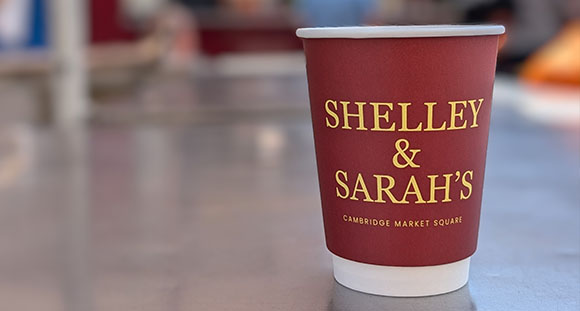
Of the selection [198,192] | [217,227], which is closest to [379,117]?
[217,227]

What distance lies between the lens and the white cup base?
414 millimetres

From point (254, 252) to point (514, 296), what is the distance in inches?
7.8

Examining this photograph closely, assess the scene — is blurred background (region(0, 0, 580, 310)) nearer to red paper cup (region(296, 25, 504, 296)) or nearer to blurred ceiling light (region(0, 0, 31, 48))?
red paper cup (region(296, 25, 504, 296))

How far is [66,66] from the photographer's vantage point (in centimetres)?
168

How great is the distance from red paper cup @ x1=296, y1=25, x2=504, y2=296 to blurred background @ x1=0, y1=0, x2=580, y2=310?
3cm

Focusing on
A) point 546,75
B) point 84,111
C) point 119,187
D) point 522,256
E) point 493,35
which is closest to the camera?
point 493,35

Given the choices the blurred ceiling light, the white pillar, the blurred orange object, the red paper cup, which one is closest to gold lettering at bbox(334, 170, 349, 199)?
the red paper cup

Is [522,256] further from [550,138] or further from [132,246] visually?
[550,138]

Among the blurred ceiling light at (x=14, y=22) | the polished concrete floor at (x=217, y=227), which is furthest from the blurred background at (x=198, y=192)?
the blurred ceiling light at (x=14, y=22)

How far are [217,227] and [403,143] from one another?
11.5 inches

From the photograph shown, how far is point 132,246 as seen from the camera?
1.94 ft

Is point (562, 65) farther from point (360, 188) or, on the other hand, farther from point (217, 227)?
point (360, 188)

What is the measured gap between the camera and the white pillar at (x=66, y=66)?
65.2 inches

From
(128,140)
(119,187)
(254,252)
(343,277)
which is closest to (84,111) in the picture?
(128,140)
